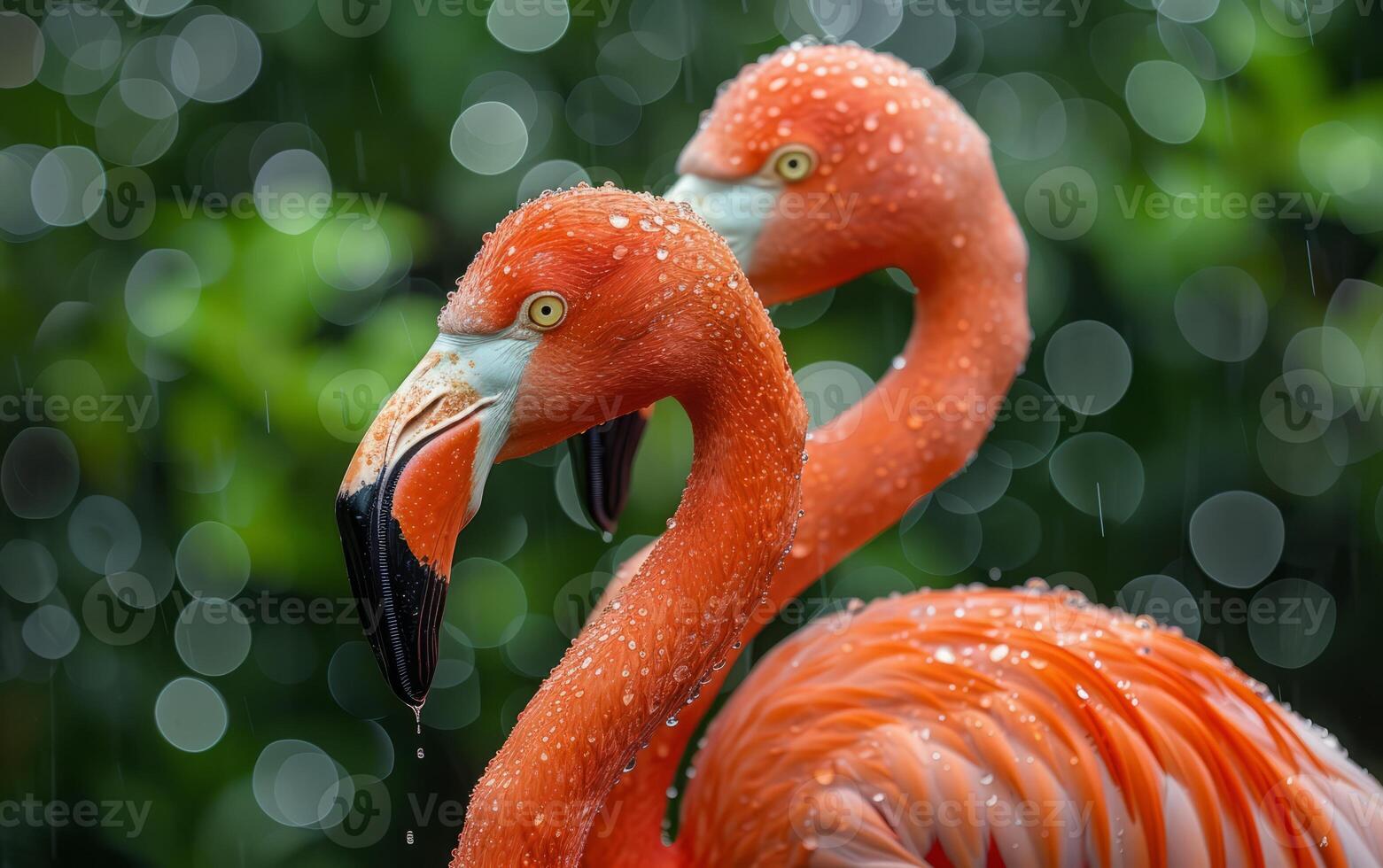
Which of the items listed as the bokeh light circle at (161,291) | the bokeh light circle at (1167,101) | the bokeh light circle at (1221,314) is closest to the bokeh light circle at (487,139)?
the bokeh light circle at (161,291)

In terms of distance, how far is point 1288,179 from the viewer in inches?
82.7

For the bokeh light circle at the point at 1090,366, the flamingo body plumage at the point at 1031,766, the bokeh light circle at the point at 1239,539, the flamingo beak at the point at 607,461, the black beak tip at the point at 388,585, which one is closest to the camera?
the black beak tip at the point at 388,585

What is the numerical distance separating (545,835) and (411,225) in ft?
3.79

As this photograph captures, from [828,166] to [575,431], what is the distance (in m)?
0.54

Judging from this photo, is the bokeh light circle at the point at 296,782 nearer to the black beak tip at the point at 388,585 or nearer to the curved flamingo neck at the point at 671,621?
the curved flamingo neck at the point at 671,621

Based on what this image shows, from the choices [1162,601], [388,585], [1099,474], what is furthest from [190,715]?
[1162,601]

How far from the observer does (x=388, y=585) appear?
0.83 meters

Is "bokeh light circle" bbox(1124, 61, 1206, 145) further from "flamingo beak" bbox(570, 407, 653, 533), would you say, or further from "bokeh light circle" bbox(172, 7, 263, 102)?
"bokeh light circle" bbox(172, 7, 263, 102)

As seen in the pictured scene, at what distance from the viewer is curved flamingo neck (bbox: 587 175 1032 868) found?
1.38 metres

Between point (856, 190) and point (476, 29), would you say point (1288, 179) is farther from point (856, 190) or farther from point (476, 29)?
point (476, 29)

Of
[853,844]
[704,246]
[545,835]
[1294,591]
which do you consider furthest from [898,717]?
[1294,591]

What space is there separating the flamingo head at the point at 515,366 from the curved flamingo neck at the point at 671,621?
0.05 m

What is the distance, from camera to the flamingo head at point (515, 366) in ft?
2.76

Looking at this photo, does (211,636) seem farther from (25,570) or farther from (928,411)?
(928,411)
